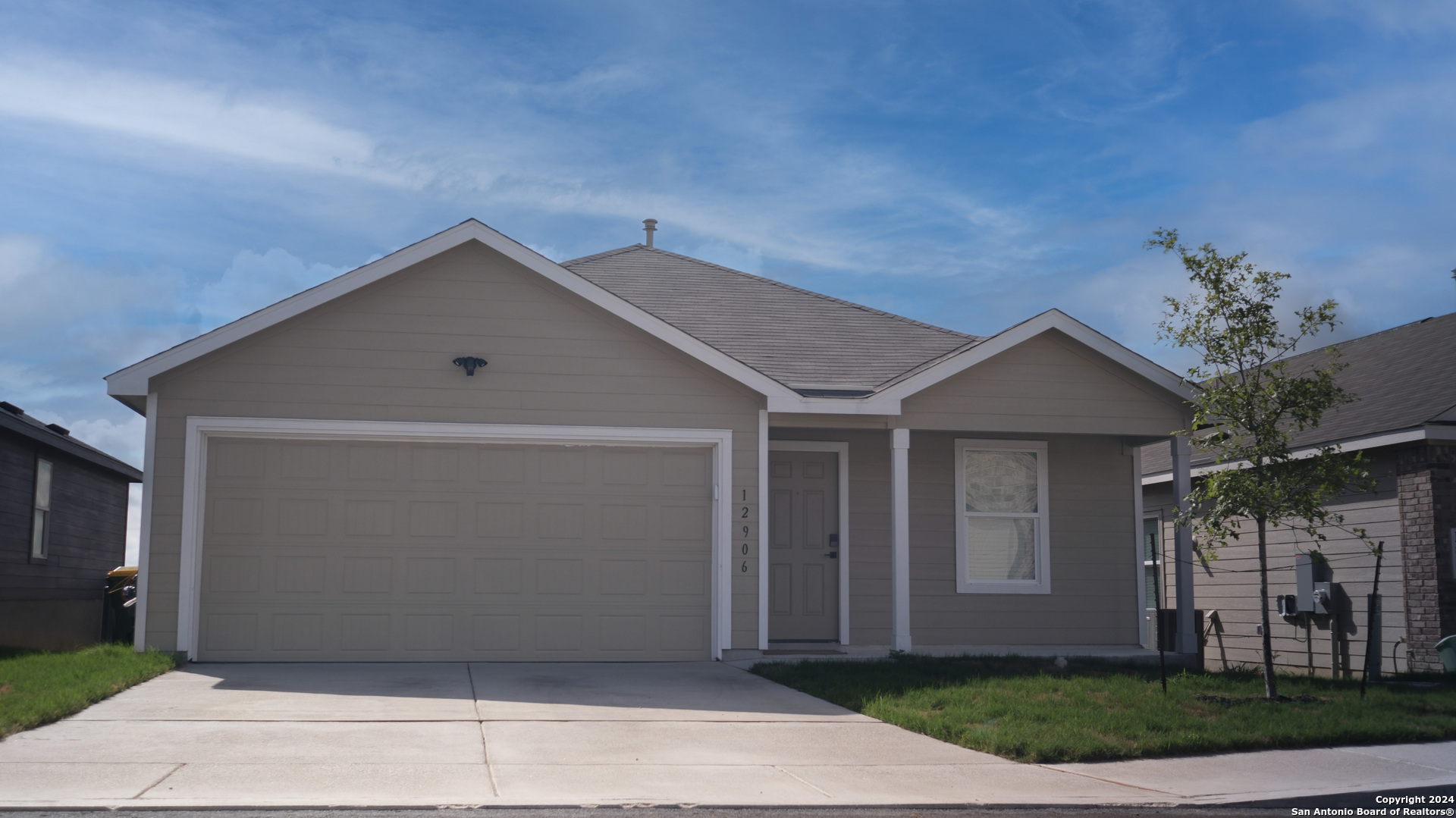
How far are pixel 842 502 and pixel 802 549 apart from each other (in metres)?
0.70

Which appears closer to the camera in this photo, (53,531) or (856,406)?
(856,406)

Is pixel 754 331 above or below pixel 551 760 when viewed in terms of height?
above

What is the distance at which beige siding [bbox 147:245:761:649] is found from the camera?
11383 mm

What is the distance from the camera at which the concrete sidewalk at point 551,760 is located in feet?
20.1

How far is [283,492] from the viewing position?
11.6 meters

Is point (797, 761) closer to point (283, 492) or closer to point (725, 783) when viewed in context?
point (725, 783)

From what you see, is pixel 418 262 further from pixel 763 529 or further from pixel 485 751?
pixel 485 751

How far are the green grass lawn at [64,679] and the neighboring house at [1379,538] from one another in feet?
32.8

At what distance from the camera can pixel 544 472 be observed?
12016 millimetres

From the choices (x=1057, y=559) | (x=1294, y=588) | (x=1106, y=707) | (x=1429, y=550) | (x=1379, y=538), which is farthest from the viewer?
(x=1294, y=588)

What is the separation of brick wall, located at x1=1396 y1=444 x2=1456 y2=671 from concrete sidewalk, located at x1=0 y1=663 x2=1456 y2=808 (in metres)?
5.19

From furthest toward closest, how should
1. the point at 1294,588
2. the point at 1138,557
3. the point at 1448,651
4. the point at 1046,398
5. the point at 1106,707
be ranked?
the point at 1294,588 < the point at 1138,557 < the point at 1046,398 < the point at 1448,651 < the point at 1106,707

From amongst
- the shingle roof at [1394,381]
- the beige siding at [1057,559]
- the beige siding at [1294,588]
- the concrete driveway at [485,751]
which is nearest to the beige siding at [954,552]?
the beige siding at [1057,559]

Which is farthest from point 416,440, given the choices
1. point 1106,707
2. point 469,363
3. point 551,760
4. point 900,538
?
point 1106,707
